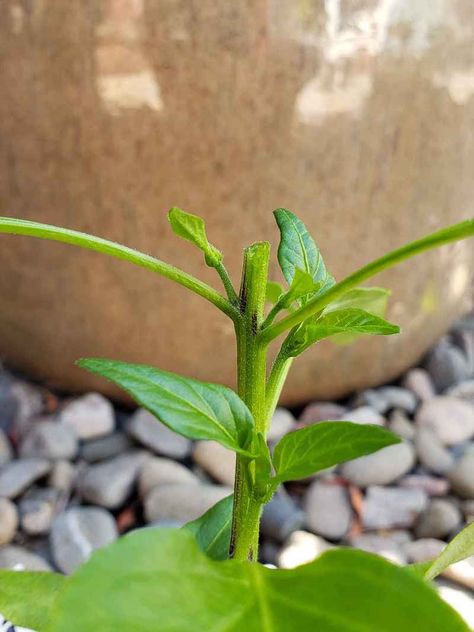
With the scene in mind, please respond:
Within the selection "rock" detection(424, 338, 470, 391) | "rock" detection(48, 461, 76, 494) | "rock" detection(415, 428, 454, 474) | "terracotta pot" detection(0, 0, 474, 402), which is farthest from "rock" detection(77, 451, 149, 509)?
"rock" detection(424, 338, 470, 391)

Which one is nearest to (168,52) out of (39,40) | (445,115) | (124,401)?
(39,40)

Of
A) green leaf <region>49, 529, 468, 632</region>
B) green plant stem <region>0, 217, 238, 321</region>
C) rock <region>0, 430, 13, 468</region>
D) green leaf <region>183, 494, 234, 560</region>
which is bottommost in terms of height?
rock <region>0, 430, 13, 468</region>

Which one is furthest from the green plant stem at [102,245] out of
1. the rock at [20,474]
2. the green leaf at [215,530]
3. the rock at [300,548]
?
the rock at [20,474]

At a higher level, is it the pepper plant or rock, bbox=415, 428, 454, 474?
the pepper plant

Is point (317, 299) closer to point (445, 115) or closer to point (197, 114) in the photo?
point (197, 114)

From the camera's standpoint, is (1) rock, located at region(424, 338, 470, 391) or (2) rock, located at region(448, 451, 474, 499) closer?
(2) rock, located at region(448, 451, 474, 499)

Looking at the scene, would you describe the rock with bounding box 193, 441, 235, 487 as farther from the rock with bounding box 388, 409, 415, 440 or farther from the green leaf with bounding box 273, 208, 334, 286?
the green leaf with bounding box 273, 208, 334, 286

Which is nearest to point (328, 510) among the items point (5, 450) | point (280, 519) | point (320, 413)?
point (280, 519)

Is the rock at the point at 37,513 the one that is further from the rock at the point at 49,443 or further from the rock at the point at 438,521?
the rock at the point at 438,521
